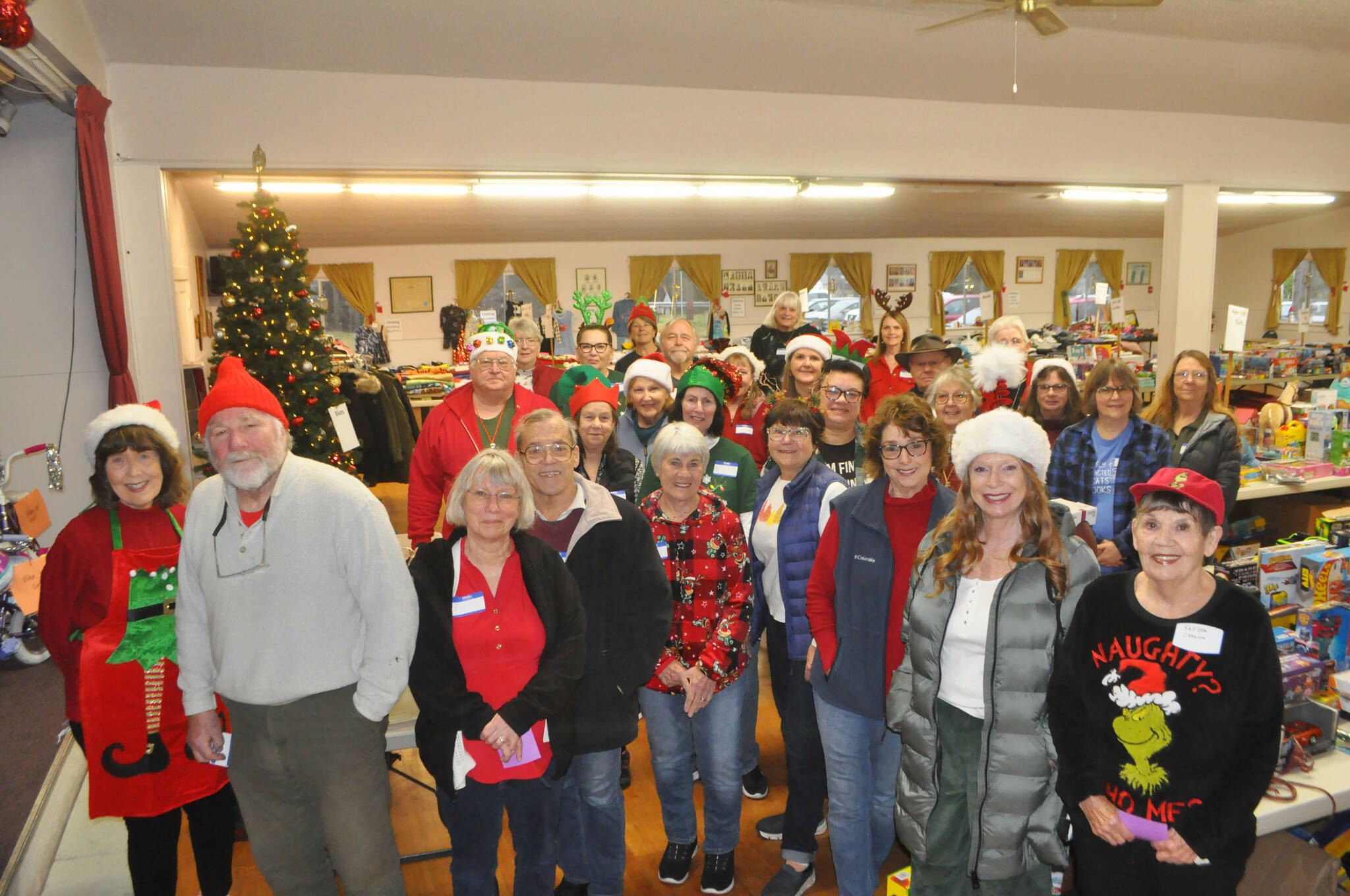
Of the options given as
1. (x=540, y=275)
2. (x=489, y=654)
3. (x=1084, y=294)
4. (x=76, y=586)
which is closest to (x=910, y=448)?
(x=489, y=654)

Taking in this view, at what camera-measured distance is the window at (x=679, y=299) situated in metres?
13.7

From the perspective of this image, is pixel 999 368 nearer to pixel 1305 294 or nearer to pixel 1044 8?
pixel 1044 8

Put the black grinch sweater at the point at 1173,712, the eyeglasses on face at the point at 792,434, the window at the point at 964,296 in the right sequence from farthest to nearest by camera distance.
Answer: the window at the point at 964,296 → the eyeglasses on face at the point at 792,434 → the black grinch sweater at the point at 1173,712

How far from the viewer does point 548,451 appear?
2268 mm

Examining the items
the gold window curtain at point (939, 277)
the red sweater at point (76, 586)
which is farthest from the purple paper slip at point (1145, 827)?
the gold window curtain at point (939, 277)

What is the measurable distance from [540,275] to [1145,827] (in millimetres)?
11888

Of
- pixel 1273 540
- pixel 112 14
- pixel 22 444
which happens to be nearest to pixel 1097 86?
pixel 1273 540

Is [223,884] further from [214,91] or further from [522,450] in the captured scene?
[214,91]

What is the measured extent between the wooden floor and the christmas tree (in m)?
2.64

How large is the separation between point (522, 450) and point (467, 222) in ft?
32.5

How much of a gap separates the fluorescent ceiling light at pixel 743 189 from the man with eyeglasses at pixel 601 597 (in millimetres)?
4352

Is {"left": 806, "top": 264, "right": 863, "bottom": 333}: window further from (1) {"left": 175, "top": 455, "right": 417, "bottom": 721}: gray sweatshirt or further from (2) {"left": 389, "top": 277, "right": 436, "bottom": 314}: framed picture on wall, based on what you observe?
(1) {"left": 175, "top": 455, "right": 417, "bottom": 721}: gray sweatshirt

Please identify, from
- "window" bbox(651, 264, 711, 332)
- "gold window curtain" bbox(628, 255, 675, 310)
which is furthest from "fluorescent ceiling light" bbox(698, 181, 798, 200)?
"window" bbox(651, 264, 711, 332)

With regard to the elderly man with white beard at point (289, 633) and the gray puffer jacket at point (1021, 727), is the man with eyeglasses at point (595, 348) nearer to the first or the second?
the elderly man with white beard at point (289, 633)
